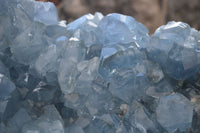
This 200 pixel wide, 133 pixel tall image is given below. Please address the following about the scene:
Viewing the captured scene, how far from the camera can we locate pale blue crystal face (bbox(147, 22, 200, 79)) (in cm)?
42

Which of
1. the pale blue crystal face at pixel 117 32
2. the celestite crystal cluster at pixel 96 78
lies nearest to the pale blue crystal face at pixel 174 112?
the celestite crystal cluster at pixel 96 78

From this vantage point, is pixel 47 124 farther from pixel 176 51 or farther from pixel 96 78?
pixel 176 51

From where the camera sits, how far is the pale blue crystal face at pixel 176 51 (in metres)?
0.42

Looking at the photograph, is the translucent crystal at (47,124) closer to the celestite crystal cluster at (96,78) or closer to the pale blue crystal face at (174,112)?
the celestite crystal cluster at (96,78)

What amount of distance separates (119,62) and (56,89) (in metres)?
0.11

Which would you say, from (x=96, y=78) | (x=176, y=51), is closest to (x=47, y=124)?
(x=96, y=78)

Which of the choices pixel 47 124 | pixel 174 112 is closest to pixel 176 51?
pixel 174 112

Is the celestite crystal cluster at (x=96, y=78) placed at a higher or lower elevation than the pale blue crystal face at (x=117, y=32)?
lower

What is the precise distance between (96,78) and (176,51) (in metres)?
0.13

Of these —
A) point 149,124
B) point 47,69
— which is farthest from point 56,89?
point 149,124

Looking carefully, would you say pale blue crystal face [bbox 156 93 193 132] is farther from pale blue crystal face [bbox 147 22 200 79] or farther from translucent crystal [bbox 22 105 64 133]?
translucent crystal [bbox 22 105 64 133]

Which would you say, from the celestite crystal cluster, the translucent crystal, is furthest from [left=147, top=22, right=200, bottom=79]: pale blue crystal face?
the translucent crystal

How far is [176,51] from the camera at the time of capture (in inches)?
16.8

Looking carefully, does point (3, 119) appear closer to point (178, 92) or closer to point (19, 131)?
point (19, 131)
